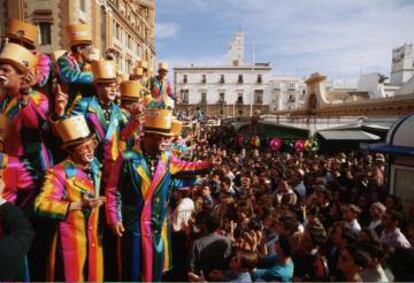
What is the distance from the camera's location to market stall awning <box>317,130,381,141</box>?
47.6ft

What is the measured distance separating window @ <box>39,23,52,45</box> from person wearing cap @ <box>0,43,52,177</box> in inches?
788

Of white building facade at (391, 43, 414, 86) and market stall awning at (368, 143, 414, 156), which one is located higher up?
white building facade at (391, 43, 414, 86)

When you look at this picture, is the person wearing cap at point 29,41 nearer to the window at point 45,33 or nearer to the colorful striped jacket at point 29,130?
the colorful striped jacket at point 29,130

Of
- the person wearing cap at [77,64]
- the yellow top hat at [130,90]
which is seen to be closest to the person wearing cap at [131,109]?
the yellow top hat at [130,90]

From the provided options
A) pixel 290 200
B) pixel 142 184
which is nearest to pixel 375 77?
pixel 290 200

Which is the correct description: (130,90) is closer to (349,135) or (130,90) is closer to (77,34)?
(77,34)

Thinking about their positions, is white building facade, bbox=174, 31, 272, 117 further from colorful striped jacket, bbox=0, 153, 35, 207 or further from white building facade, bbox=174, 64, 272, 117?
colorful striped jacket, bbox=0, 153, 35, 207

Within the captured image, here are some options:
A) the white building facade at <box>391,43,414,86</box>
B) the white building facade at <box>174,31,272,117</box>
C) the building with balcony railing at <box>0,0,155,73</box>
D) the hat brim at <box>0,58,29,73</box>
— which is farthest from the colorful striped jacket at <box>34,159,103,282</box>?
the white building facade at <box>174,31,272,117</box>

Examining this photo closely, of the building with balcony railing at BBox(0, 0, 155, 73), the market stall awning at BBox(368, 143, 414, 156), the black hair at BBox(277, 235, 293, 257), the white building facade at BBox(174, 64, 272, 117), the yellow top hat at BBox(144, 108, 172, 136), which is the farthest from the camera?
the white building facade at BBox(174, 64, 272, 117)

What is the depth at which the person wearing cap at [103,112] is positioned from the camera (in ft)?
12.0

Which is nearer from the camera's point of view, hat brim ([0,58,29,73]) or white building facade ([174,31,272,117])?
hat brim ([0,58,29,73])

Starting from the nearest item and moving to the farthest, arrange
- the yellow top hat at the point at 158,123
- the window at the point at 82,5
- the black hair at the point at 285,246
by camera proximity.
→ 1. the yellow top hat at the point at 158,123
2. the black hair at the point at 285,246
3. the window at the point at 82,5

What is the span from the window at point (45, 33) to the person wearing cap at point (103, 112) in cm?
1982

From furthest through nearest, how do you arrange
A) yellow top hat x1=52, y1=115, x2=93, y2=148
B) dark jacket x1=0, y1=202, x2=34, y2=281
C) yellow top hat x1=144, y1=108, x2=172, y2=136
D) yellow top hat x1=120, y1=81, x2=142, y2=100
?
yellow top hat x1=120, y1=81, x2=142, y2=100, yellow top hat x1=144, y1=108, x2=172, y2=136, yellow top hat x1=52, y1=115, x2=93, y2=148, dark jacket x1=0, y1=202, x2=34, y2=281
